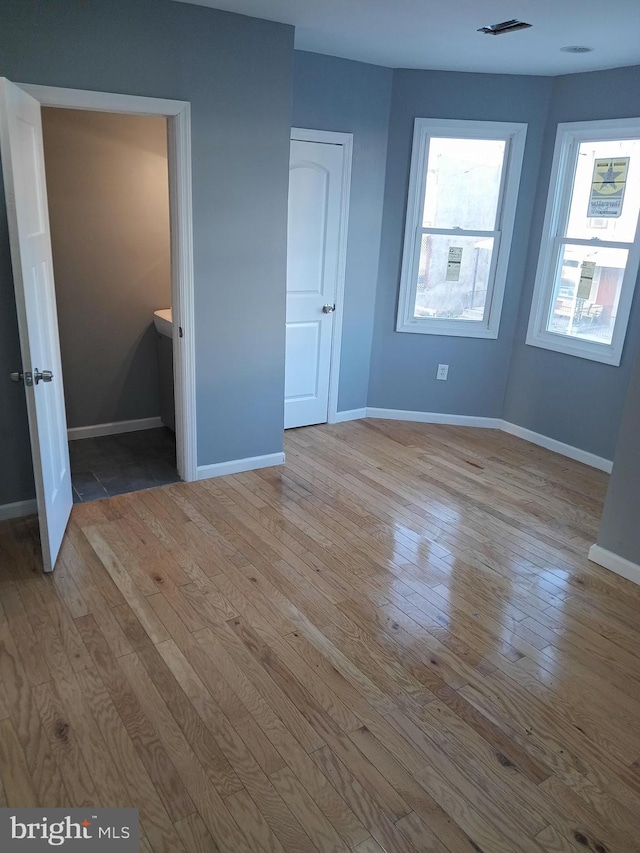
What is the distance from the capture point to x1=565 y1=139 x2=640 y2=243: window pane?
414 centimetres

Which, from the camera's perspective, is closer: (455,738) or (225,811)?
(225,811)

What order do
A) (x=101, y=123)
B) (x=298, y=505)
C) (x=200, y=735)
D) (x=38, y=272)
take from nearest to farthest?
(x=200, y=735)
(x=38, y=272)
(x=298, y=505)
(x=101, y=123)

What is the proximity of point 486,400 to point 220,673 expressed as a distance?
3.49m

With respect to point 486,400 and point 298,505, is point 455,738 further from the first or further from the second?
point 486,400

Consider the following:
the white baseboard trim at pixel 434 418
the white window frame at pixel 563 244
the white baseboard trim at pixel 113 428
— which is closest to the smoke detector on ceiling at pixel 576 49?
the white window frame at pixel 563 244

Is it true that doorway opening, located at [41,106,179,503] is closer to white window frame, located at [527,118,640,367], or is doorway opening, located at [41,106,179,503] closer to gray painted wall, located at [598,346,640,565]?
gray painted wall, located at [598,346,640,565]

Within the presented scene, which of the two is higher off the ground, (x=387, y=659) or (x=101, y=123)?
(x=101, y=123)

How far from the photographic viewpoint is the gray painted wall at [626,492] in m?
2.96

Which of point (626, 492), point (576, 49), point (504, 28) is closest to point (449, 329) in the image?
point (576, 49)

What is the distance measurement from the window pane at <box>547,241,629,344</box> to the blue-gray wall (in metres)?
0.19

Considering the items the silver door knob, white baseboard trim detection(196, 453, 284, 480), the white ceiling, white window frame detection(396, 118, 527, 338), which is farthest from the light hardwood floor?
the white ceiling

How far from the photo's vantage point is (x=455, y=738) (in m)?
2.13

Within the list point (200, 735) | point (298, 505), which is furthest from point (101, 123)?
point (200, 735)

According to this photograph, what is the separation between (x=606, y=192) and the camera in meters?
4.29
